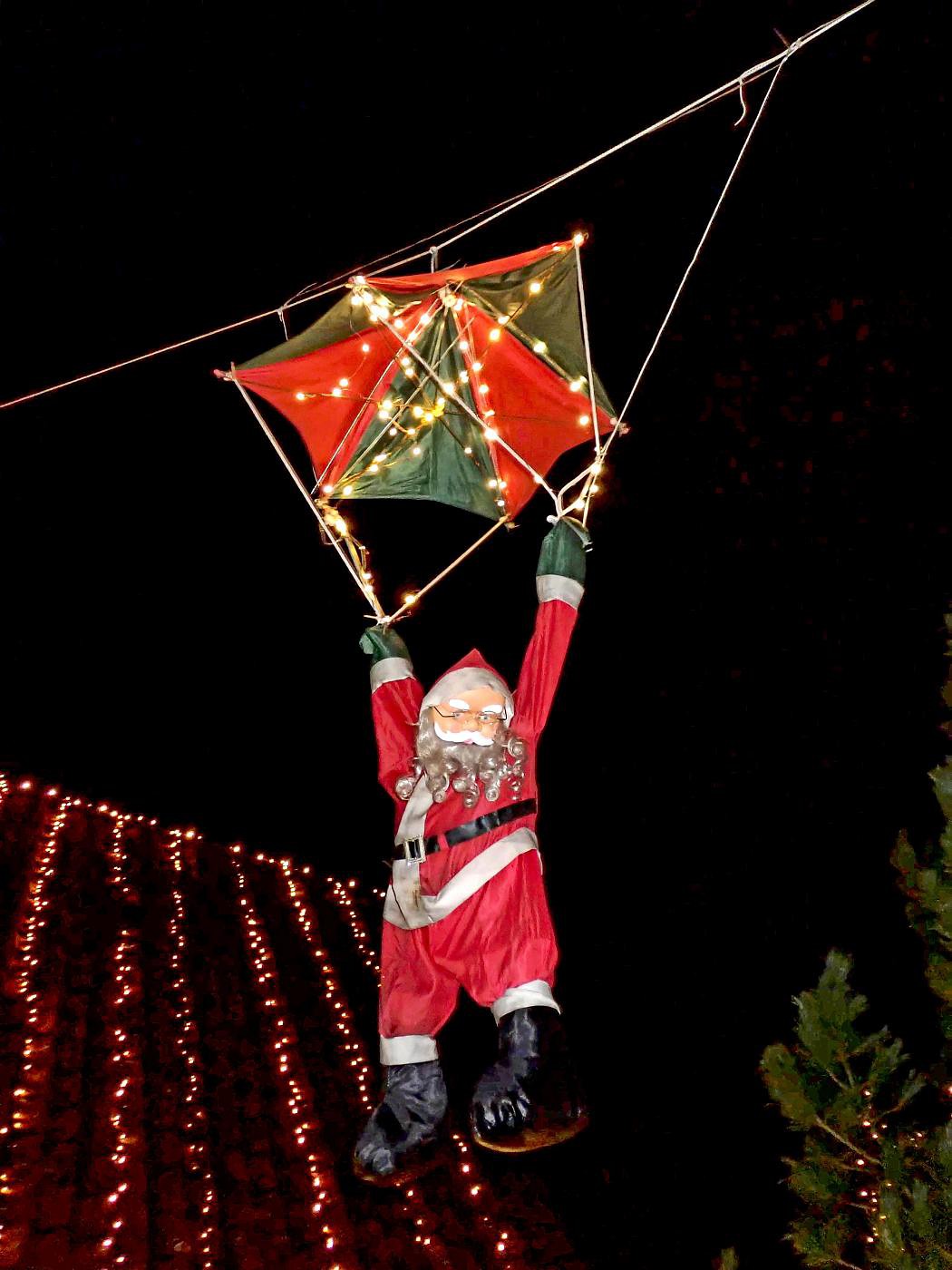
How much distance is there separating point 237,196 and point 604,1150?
2.94m

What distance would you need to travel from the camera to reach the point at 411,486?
2656 millimetres

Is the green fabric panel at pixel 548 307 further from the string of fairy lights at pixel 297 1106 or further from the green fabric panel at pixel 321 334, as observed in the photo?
the string of fairy lights at pixel 297 1106

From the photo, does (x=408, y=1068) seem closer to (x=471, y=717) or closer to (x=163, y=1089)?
(x=471, y=717)

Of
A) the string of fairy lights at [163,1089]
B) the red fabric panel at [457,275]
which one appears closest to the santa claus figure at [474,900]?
the string of fairy lights at [163,1089]

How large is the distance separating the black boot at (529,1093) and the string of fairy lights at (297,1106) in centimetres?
62

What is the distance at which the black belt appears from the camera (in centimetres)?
211

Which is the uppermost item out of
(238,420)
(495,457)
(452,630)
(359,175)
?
(238,420)

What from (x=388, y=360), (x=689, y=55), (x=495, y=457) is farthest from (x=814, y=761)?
(x=689, y=55)

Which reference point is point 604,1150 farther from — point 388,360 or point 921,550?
point 388,360

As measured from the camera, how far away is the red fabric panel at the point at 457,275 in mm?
1991

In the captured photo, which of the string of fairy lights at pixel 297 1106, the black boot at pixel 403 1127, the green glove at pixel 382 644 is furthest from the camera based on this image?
the green glove at pixel 382 644

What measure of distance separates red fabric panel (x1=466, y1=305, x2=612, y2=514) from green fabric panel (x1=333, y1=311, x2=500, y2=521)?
0.19 ft

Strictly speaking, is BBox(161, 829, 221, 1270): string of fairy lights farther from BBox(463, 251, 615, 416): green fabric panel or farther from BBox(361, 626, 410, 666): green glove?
BBox(463, 251, 615, 416): green fabric panel

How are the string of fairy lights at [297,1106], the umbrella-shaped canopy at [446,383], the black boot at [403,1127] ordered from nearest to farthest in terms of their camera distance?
the black boot at [403,1127] → the umbrella-shaped canopy at [446,383] → the string of fairy lights at [297,1106]
